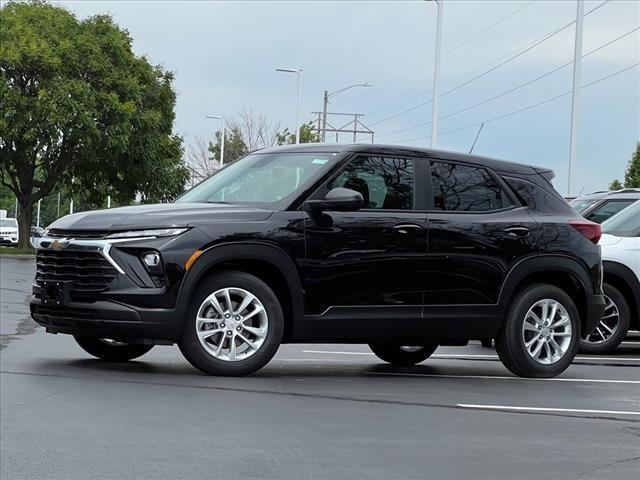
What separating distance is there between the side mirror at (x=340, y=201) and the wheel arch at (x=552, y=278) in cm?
163

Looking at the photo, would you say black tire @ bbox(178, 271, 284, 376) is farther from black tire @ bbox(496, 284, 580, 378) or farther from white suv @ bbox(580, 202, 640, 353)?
white suv @ bbox(580, 202, 640, 353)

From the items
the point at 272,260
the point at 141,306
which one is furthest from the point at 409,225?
the point at 141,306

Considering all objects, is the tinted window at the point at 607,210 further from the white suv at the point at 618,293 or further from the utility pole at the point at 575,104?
the utility pole at the point at 575,104

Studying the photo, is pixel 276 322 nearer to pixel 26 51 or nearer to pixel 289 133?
pixel 26 51

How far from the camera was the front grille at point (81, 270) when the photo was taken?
29.7 ft

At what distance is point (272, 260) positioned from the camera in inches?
368

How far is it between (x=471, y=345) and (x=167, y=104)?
4259 centimetres

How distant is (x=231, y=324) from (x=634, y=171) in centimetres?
5732

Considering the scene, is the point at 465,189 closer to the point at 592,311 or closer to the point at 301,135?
the point at 592,311

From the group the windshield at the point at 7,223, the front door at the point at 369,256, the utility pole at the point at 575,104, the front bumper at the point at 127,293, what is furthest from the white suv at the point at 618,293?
the windshield at the point at 7,223

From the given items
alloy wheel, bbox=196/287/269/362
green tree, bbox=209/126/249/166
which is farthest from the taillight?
green tree, bbox=209/126/249/166

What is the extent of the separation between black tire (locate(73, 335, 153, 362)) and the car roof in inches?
77.5

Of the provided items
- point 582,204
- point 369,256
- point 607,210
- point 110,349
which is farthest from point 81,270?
point 582,204

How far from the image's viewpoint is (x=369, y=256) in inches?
382
